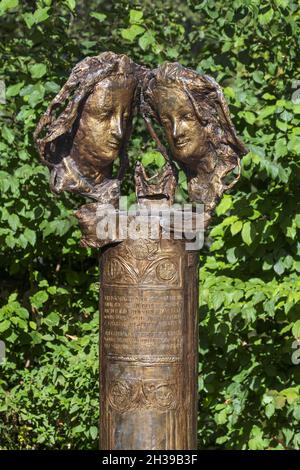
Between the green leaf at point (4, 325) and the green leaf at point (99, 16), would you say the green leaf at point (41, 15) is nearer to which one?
the green leaf at point (99, 16)

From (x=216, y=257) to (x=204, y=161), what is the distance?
140 cm

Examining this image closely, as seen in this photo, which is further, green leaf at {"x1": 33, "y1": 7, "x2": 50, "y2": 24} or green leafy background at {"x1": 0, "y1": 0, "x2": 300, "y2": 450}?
green leafy background at {"x1": 0, "y1": 0, "x2": 300, "y2": 450}

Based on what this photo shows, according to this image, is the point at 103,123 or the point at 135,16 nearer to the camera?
the point at 103,123

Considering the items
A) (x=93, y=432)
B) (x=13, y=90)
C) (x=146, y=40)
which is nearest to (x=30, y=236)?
(x=13, y=90)

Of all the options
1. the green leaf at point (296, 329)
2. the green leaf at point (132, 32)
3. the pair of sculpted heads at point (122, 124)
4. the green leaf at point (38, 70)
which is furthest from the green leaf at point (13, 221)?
the green leaf at point (296, 329)

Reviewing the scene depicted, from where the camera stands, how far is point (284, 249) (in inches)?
250

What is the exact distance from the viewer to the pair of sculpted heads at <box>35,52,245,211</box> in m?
5.11

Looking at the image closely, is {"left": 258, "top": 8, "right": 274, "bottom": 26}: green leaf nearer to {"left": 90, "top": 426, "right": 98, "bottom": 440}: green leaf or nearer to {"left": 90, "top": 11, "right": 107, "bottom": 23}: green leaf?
{"left": 90, "top": 11, "right": 107, "bottom": 23}: green leaf

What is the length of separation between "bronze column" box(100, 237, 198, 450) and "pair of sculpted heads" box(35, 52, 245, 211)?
0.41 meters

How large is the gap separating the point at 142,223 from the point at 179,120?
1.87 feet

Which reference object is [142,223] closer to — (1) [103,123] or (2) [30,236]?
(1) [103,123]

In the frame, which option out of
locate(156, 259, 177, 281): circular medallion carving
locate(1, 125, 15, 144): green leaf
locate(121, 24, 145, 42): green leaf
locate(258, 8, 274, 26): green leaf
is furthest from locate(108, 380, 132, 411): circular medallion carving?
locate(258, 8, 274, 26): green leaf

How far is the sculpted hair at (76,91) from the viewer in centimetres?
507

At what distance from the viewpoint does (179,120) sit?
5168 mm
